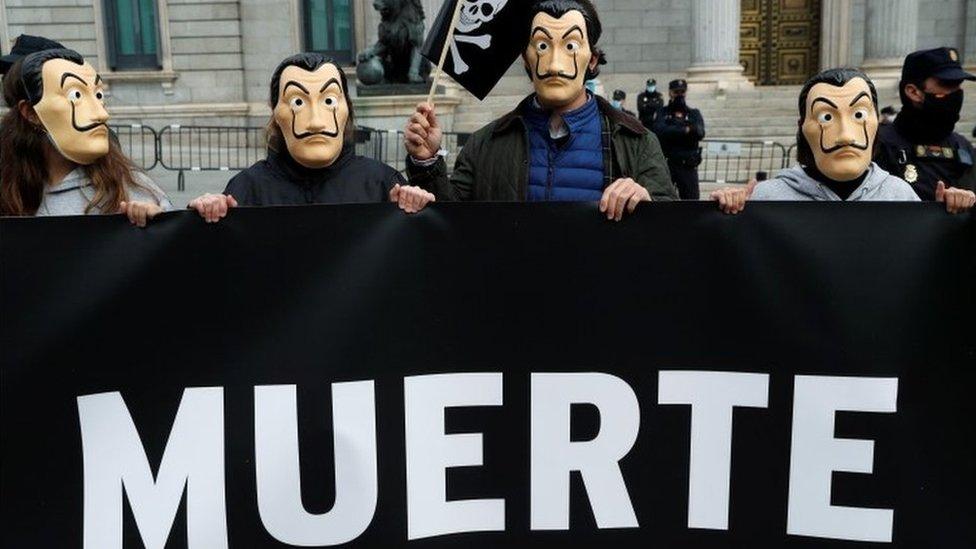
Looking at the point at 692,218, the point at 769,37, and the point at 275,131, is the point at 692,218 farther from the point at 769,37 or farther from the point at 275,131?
the point at 769,37

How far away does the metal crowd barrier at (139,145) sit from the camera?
18.5 m

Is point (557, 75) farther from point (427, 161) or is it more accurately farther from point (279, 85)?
point (279, 85)

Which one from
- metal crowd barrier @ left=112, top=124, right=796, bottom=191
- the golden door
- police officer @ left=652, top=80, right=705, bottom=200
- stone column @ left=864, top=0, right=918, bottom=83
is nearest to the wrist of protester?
police officer @ left=652, top=80, right=705, bottom=200

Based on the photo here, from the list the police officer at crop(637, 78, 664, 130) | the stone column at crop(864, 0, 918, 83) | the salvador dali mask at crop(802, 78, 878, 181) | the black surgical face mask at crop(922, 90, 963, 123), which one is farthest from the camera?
the stone column at crop(864, 0, 918, 83)

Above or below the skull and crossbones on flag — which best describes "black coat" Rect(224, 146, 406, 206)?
below

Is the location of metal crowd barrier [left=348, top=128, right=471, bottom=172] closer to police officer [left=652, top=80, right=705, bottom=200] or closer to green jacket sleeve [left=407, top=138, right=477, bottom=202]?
police officer [left=652, top=80, right=705, bottom=200]

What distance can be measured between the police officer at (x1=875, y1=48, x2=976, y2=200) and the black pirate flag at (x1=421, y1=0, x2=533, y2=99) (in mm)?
1854

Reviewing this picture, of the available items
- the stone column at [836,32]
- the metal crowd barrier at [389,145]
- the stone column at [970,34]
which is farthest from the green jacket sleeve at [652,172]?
the stone column at [836,32]

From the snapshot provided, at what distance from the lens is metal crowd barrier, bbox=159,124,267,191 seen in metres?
18.5

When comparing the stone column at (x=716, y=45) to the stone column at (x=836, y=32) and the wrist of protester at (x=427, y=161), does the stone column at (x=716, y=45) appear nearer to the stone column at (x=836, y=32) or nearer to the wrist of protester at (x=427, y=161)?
the stone column at (x=836, y=32)

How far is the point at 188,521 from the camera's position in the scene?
9.47 feet

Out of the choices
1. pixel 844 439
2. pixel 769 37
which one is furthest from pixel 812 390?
pixel 769 37

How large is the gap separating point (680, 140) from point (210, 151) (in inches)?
414

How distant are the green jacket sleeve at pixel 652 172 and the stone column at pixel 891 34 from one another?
18.9 meters
